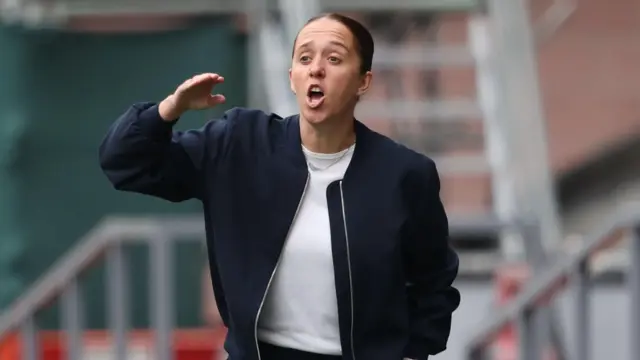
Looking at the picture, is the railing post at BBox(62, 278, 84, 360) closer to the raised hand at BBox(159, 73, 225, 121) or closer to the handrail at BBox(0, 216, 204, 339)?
the handrail at BBox(0, 216, 204, 339)

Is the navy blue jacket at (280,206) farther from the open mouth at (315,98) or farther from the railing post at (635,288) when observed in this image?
the railing post at (635,288)

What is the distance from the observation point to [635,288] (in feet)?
14.1

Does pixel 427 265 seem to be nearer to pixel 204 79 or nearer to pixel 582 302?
pixel 204 79

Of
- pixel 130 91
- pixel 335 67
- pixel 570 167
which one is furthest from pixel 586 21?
pixel 335 67

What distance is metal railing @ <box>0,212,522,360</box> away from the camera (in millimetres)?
5301

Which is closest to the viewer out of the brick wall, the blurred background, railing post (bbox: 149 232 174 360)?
railing post (bbox: 149 232 174 360)

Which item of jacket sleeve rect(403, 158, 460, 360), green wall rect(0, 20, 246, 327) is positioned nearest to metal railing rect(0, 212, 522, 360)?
green wall rect(0, 20, 246, 327)

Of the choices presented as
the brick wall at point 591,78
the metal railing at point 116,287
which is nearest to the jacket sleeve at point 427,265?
the metal railing at point 116,287

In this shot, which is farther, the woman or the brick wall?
the brick wall

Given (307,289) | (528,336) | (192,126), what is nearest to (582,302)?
(528,336)

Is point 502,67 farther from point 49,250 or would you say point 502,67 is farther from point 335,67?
point 335,67

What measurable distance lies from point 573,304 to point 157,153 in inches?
97.6

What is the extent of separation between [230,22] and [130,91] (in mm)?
600

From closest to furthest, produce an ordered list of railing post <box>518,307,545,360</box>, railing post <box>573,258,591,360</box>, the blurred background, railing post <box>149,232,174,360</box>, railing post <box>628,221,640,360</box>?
Answer: railing post <box>628,221,640,360</box> < railing post <box>573,258,591,360</box> < railing post <box>518,307,545,360</box> < railing post <box>149,232,174,360</box> < the blurred background
